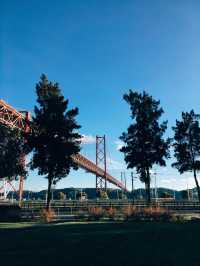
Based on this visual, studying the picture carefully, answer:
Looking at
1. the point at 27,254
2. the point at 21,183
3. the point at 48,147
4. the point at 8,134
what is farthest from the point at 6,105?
the point at 27,254

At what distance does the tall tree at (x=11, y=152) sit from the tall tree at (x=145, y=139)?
37.3 ft

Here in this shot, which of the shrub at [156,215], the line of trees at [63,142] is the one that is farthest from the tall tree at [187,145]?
the shrub at [156,215]

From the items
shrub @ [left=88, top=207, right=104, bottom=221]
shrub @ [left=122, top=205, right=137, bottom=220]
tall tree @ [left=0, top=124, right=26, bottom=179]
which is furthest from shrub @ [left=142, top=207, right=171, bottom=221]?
tall tree @ [left=0, top=124, right=26, bottom=179]

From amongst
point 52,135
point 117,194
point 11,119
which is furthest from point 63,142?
point 117,194

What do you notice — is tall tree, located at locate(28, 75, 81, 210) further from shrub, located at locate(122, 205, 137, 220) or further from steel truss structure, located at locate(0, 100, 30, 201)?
steel truss structure, located at locate(0, 100, 30, 201)

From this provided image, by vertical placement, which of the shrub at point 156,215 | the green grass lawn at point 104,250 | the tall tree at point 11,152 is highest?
the tall tree at point 11,152

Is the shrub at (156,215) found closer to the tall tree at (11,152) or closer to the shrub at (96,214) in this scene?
the shrub at (96,214)

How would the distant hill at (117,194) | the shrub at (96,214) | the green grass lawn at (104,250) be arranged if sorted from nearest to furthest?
the green grass lawn at (104,250) < the shrub at (96,214) < the distant hill at (117,194)

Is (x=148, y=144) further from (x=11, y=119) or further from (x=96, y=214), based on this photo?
(x=11, y=119)

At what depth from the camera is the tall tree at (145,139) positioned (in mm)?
35656

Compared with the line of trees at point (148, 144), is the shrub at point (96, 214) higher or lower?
lower

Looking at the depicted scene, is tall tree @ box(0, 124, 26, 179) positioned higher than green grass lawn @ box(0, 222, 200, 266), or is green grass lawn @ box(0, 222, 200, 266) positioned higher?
tall tree @ box(0, 124, 26, 179)

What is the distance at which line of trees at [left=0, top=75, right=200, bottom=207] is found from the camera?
33500 mm

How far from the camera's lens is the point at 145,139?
3609 centimetres
